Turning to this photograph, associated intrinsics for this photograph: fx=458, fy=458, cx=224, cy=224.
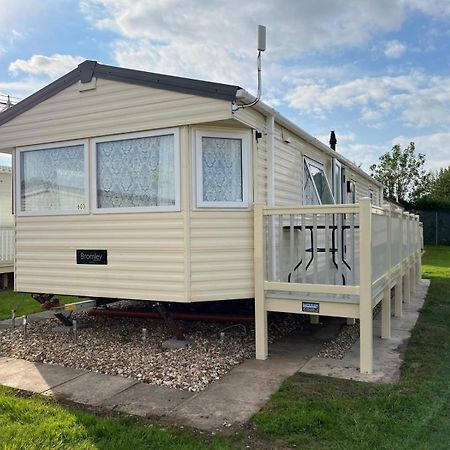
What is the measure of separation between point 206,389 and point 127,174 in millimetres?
A: 2798

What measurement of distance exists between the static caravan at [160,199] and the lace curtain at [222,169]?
1 centimetres

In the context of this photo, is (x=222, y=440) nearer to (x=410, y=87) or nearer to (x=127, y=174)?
(x=127, y=174)

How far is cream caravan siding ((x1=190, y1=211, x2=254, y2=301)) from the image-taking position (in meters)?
5.29

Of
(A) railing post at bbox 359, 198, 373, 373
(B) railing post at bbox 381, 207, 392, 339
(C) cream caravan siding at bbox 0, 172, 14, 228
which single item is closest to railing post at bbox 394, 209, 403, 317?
(B) railing post at bbox 381, 207, 392, 339

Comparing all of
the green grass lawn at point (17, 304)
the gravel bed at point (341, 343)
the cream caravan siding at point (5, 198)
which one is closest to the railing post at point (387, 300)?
the gravel bed at point (341, 343)

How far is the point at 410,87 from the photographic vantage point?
16547 millimetres

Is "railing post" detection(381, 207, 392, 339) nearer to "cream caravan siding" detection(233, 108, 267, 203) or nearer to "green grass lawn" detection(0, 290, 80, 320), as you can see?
"cream caravan siding" detection(233, 108, 267, 203)

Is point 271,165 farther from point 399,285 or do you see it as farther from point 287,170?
point 399,285

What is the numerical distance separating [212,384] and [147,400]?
26.1 inches

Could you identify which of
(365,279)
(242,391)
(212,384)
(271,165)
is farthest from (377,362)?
(271,165)

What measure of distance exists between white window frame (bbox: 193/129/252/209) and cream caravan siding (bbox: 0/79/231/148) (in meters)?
0.26

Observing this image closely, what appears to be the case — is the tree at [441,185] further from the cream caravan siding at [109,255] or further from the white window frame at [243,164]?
the cream caravan siding at [109,255]

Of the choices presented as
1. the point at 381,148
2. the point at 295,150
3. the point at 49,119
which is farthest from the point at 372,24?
the point at 381,148

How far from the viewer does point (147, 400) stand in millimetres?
3869
